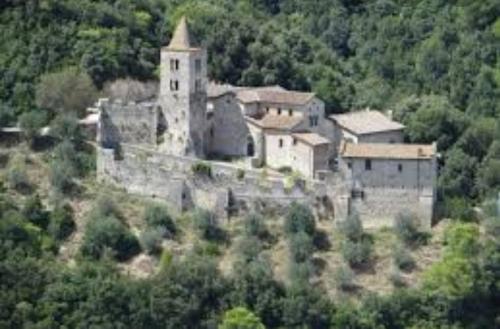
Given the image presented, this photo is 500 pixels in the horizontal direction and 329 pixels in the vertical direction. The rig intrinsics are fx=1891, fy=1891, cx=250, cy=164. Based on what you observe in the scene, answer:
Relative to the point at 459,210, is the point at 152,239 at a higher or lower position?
lower

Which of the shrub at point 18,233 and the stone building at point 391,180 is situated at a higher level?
the stone building at point 391,180

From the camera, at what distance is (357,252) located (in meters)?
62.9

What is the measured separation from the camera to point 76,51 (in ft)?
242

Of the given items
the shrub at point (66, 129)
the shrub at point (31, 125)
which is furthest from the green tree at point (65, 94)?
the shrub at point (66, 129)

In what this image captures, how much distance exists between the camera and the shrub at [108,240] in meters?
63.4

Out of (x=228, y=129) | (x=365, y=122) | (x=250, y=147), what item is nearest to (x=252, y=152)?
(x=250, y=147)

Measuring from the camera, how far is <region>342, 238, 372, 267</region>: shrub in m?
62.9

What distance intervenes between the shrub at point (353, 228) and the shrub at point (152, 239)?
20.1 feet

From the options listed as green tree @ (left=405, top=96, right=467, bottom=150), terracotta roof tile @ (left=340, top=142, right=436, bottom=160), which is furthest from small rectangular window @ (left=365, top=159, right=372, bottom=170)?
green tree @ (left=405, top=96, right=467, bottom=150)

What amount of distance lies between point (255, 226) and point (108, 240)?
4.96 metres

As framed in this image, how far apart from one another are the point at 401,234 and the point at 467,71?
2107 cm

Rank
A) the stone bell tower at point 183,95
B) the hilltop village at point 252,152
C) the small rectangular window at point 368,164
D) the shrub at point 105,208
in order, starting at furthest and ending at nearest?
the stone bell tower at point 183,95 < the shrub at point 105,208 < the hilltop village at point 252,152 < the small rectangular window at point 368,164

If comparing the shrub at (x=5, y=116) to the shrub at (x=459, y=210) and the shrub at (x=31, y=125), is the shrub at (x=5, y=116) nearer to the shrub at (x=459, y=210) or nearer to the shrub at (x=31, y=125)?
the shrub at (x=31, y=125)

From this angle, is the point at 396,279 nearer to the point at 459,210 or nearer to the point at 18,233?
the point at 459,210
